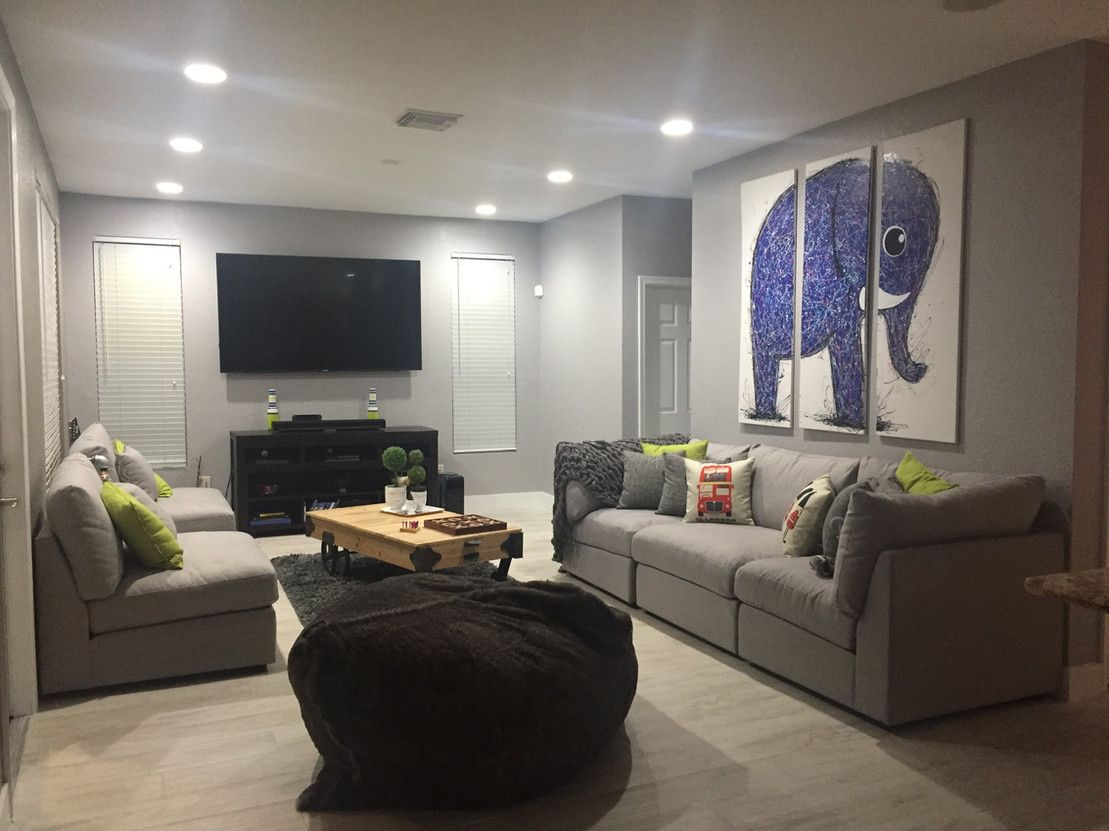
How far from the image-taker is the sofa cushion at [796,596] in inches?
134

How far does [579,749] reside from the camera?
2809 millimetres

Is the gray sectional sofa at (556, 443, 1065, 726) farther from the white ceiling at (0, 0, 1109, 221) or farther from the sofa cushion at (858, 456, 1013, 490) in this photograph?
the white ceiling at (0, 0, 1109, 221)

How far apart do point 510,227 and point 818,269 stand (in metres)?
3.83

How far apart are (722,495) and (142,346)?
4667 millimetres

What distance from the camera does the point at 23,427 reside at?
3.24 m

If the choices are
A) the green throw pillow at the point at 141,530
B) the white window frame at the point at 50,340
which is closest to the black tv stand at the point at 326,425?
the white window frame at the point at 50,340

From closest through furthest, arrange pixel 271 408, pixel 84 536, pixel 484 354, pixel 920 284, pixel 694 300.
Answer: pixel 84 536
pixel 920 284
pixel 694 300
pixel 271 408
pixel 484 354

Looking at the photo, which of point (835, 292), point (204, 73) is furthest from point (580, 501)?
point (204, 73)

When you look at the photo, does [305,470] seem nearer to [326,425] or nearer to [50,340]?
[326,425]

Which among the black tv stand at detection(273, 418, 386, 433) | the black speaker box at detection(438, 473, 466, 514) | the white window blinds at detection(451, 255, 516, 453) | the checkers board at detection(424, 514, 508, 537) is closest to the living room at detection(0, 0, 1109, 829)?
the checkers board at detection(424, 514, 508, 537)

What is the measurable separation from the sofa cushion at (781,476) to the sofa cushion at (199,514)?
2995 millimetres

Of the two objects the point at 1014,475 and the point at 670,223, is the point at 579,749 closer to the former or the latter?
the point at 1014,475

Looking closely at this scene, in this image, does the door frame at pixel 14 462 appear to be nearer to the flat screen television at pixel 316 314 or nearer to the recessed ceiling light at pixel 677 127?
the recessed ceiling light at pixel 677 127

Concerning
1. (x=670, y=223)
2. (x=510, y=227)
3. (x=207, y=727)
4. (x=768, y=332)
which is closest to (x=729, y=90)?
(x=768, y=332)
